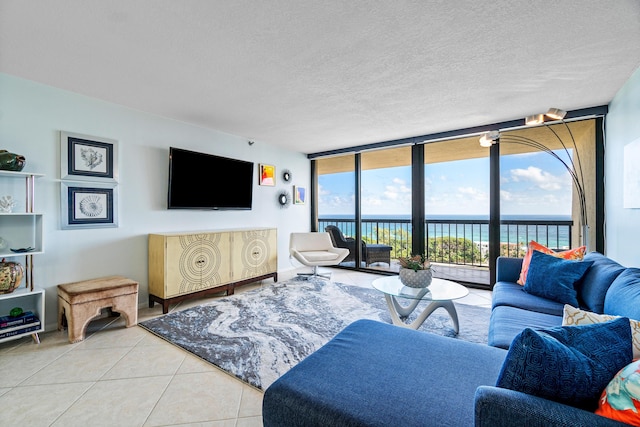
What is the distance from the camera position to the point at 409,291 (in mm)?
2510

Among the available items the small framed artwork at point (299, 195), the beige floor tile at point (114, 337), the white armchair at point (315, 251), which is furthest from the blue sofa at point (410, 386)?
the small framed artwork at point (299, 195)

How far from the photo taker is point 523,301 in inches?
84.6

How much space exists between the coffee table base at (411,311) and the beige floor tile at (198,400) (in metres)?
1.42

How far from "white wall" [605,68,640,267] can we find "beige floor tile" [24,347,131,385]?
4.23 m

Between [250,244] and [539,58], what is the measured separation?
12.1ft

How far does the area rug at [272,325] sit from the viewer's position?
2.09 metres

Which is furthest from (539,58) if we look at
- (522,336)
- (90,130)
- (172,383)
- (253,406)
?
(90,130)

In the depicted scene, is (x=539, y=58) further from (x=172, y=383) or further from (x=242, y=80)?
(x=172, y=383)

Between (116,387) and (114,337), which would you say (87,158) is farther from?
(116,387)

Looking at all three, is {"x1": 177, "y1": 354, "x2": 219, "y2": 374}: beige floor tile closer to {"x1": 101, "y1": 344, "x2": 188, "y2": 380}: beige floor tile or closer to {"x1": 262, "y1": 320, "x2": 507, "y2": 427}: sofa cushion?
{"x1": 101, "y1": 344, "x2": 188, "y2": 380}: beige floor tile

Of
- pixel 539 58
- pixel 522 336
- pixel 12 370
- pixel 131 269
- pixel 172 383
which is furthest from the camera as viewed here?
pixel 131 269

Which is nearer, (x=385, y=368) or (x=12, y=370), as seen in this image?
(x=385, y=368)

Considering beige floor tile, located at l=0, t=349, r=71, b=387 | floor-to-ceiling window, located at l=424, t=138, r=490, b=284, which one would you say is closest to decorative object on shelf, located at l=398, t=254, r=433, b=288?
floor-to-ceiling window, located at l=424, t=138, r=490, b=284

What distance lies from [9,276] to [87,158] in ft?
4.05
